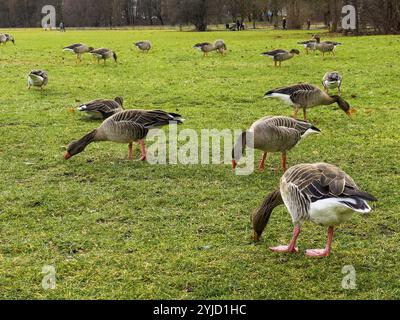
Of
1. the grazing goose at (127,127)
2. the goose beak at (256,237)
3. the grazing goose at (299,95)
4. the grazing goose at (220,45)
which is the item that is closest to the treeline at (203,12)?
the grazing goose at (220,45)

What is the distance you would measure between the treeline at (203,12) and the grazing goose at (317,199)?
36699 millimetres

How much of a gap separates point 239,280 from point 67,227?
87.3 inches

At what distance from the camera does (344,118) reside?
37.4 ft

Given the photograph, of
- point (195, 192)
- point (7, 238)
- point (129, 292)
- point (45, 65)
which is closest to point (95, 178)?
point (195, 192)

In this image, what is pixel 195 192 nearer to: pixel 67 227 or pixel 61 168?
pixel 67 227

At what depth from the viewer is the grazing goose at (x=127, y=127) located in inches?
320

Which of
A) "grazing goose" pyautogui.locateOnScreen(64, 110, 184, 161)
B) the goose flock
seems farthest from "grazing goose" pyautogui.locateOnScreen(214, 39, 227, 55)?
"grazing goose" pyautogui.locateOnScreen(64, 110, 184, 161)

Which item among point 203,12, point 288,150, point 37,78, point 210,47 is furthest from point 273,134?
point 203,12

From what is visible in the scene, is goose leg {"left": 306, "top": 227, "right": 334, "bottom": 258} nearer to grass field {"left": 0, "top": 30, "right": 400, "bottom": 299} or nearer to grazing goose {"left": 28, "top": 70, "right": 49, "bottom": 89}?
grass field {"left": 0, "top": 30, "right": 400, "bottom": 299}

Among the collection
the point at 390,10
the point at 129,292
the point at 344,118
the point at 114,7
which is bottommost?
the point at 129,292

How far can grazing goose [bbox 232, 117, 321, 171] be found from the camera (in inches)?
288

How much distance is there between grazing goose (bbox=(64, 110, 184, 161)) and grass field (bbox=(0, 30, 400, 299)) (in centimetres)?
36

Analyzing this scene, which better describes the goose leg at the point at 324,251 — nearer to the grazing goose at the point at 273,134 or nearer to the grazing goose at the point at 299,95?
the grazing goose at the point at 273,134

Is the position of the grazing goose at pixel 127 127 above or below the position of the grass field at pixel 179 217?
above
